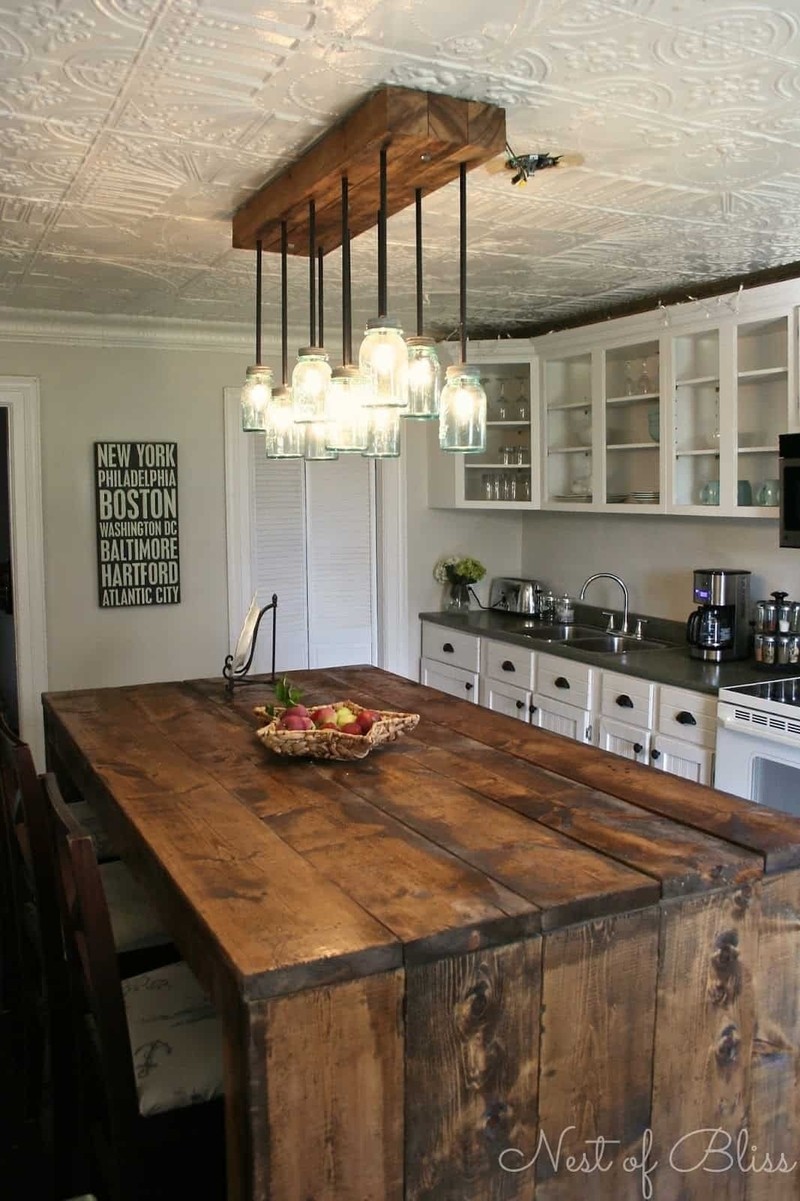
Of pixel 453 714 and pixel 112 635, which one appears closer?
pixel 453 714

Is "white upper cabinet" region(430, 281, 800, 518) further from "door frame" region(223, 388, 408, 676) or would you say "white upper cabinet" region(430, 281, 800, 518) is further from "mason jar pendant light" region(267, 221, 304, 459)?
"mason jar pendant light" region(267, 221, 304, 459)

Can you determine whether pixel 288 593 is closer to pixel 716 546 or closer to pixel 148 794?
pixel 716 546

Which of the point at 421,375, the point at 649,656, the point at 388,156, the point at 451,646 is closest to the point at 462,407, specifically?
the point at 421,375

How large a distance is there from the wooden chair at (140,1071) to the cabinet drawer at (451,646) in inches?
128

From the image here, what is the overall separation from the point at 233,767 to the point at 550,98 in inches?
67.4

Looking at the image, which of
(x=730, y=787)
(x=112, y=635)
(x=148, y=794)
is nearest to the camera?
(x=148, y=794)

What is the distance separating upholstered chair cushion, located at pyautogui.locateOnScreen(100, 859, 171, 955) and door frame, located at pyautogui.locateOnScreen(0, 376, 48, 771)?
220 centimetres

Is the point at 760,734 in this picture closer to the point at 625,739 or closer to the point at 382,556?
the point at 625,739

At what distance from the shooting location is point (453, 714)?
3.12m

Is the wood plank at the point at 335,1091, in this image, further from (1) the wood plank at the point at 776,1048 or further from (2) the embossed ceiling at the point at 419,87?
(2) the embossed ceiling at the point at 419,87

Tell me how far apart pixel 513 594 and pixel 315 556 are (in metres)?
1.12

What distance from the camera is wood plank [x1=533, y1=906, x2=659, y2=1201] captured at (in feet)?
5.35

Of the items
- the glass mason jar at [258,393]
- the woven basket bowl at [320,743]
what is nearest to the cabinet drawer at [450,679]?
the glass mason jar at [258,393]

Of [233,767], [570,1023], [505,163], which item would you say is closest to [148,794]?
[233,767]
